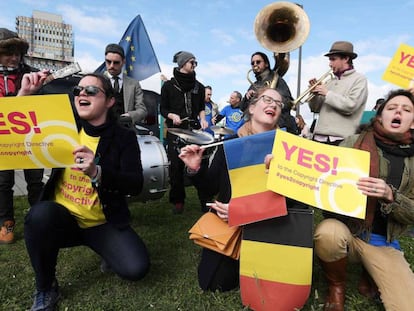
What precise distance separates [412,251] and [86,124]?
2.99 m

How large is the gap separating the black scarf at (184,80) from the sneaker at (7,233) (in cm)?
250

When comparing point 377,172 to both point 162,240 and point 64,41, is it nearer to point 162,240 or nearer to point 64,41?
point 162,240

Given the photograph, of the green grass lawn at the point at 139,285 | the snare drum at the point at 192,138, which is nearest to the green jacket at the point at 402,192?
the green grass lawn at the point at 139,285

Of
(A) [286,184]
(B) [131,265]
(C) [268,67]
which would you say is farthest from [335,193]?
(C) [268,67]

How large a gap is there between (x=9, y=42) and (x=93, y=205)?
1733mm

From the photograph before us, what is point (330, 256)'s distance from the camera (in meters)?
2.18

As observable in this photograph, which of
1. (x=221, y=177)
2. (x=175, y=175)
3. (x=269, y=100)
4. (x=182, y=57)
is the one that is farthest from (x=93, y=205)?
(x=182, y=57)

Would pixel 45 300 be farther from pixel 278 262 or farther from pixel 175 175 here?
pixel 175 175

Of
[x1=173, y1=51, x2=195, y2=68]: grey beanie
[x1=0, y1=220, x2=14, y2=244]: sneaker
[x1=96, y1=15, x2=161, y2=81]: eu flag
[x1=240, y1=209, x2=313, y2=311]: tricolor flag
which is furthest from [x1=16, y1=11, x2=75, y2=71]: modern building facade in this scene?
[x1=240, y1=209, x2=313, y2=311]: tricolor flag

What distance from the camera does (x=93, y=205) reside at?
7.43ft

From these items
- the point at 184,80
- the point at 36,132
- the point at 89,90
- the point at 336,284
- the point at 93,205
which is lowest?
the point at 336,284

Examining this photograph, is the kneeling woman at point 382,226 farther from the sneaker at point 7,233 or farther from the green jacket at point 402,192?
the sneaker at point 7,233

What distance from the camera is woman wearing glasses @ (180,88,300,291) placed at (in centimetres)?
230

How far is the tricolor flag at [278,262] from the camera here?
6.66ft
